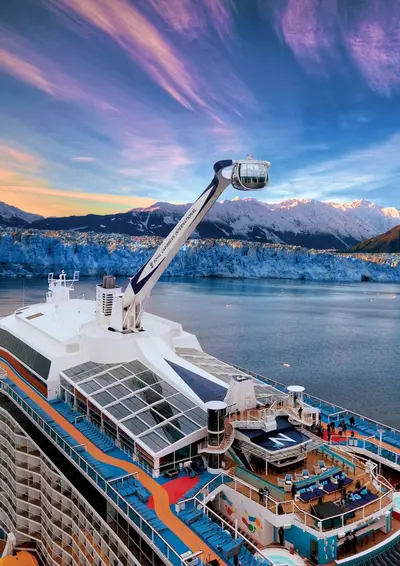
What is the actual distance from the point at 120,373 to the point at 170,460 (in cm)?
525

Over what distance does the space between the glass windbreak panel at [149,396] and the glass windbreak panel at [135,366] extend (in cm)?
166

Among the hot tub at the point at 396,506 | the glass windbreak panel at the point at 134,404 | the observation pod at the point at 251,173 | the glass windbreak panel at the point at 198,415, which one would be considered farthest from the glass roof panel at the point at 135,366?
the hot tub at the point at 396,506

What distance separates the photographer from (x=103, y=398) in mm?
17562

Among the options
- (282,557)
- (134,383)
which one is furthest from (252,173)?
(282,557)

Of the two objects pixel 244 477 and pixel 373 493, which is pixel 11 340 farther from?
pixel 373 493

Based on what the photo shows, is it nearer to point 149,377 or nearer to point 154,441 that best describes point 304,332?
point 149,377

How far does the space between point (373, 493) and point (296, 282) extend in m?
146

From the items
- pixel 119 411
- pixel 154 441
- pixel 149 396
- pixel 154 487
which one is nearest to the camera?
pixel 154 487

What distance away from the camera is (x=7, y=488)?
19.5m

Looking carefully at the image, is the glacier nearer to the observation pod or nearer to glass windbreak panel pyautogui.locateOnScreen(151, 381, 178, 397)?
glass windbreak panel pyautogui.locateOnScreen(151, 381, 178, 397)

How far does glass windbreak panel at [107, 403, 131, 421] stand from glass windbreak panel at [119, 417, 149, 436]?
0.36 m

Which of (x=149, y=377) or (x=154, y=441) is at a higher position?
(x=149, y=377)

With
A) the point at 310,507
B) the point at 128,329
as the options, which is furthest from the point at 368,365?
the point at 310,507

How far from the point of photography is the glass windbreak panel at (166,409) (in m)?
16.2
